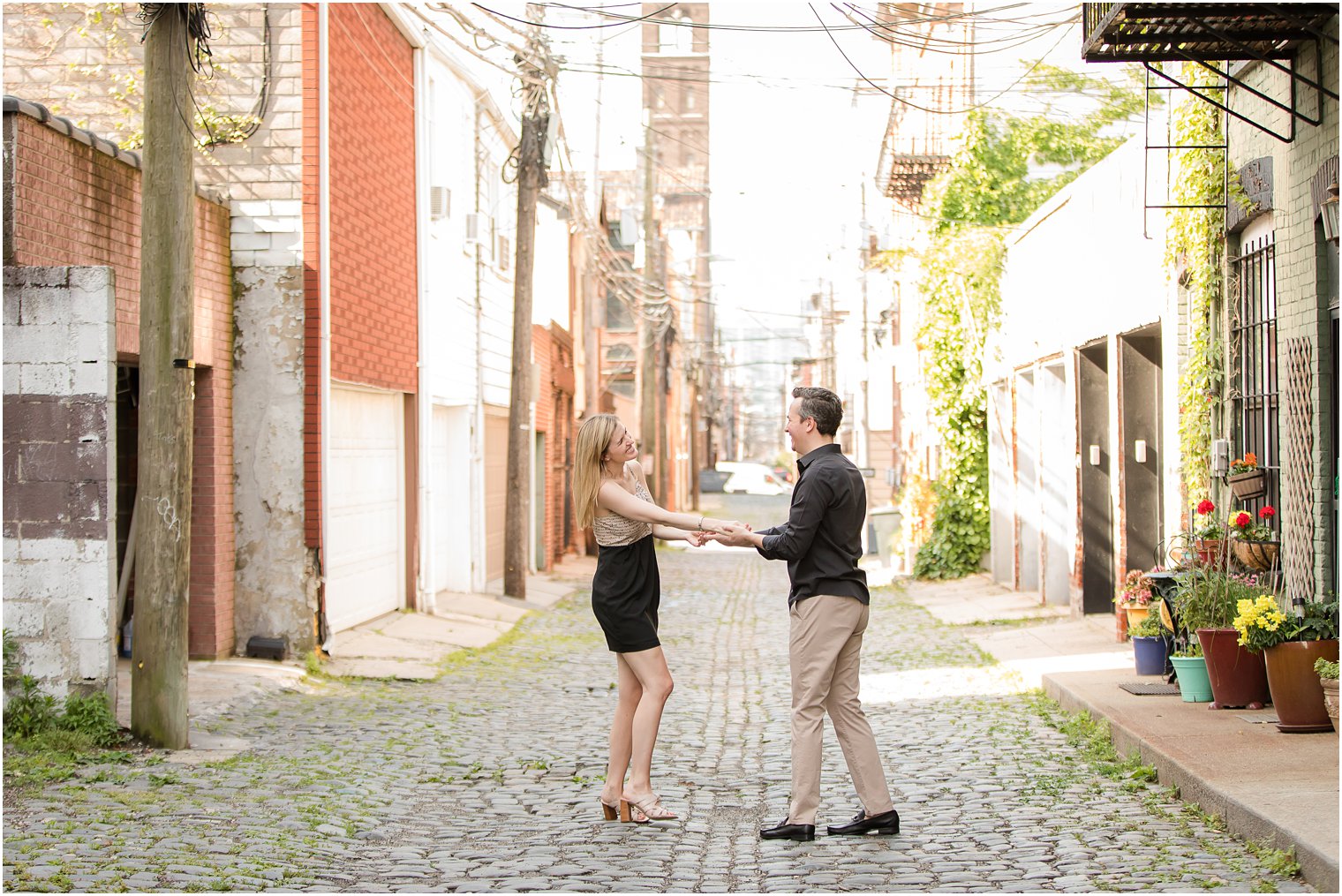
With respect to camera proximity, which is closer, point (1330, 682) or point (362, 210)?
point (1330, 682)

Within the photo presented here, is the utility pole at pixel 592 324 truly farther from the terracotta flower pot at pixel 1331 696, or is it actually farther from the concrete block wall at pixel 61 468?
the terracotta flower pot at pixel 1331 696

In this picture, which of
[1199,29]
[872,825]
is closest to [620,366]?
[1199,29]

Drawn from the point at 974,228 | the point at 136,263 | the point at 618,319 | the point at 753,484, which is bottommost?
the point at 753,484

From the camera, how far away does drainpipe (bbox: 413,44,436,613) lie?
1487 centimetres

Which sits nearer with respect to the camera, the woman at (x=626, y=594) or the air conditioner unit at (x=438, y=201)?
the woman at (x=626, y=594)

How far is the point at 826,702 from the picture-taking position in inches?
236

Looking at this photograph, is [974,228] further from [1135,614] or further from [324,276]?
[324,276]

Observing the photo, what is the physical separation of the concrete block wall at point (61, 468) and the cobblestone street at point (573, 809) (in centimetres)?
94

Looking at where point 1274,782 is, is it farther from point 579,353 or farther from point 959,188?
point 579,353

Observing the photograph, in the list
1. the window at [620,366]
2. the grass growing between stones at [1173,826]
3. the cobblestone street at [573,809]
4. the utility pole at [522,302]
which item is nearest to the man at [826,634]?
the cobblestone street at [573,809]

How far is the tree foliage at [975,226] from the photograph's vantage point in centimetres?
1973

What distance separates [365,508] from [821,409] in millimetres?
8056

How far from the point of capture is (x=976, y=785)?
7168 millimetres

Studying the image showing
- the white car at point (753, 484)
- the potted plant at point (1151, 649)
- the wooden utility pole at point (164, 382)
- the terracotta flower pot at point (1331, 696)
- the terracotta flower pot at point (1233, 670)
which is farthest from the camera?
the white car at point (753, 484)
